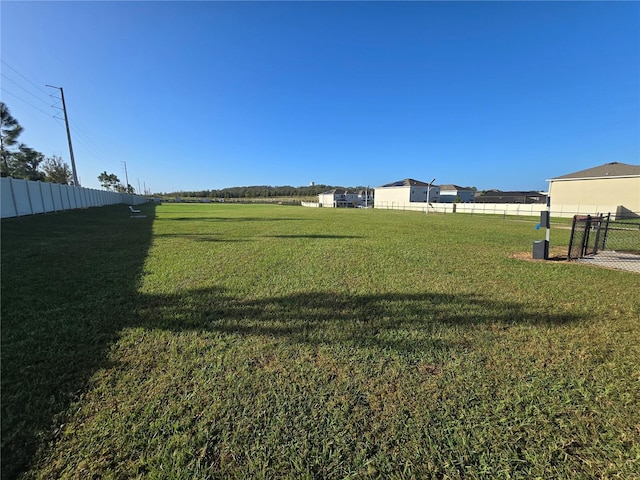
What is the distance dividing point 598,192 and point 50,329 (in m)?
42.2

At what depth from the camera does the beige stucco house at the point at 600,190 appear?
1086 inches

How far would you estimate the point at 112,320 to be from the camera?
11.1ft

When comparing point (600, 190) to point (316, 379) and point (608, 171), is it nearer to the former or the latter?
point (608, 171)

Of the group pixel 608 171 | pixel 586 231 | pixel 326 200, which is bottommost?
pixel 586 231

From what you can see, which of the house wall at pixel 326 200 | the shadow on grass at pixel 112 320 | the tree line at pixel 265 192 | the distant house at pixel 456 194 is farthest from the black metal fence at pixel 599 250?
the tree line at pixel 265 192

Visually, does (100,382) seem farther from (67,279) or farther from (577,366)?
(577,366)

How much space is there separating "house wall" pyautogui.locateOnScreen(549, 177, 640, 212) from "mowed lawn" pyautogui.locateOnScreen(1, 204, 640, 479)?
108 ft

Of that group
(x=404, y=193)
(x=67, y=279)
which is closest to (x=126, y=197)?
(x=404, y=193)

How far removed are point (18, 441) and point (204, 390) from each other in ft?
3.50

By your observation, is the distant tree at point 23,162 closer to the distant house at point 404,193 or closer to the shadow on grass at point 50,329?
the shadow on grass at point 50,329

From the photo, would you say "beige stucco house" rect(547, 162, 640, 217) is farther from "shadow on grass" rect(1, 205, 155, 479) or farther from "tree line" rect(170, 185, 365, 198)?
"tree line" rect(170, 185, 365, 198)

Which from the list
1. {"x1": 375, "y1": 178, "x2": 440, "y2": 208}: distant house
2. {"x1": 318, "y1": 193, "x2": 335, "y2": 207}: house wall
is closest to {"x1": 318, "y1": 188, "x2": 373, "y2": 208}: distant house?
{"x1": 318, "y1": 193, "x2": 335, "y2": 207}: house wall

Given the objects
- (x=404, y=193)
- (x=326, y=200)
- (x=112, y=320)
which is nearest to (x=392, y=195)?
(x=404, y=193)

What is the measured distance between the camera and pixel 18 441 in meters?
1.75
